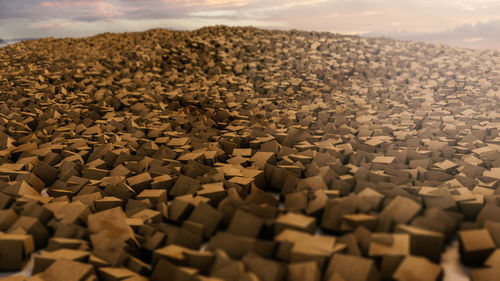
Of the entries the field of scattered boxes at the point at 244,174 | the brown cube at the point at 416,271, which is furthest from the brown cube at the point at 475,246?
the brown cube at the point at 416,271

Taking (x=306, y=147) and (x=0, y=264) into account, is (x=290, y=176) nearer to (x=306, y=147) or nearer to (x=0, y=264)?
(x=306, y=147)

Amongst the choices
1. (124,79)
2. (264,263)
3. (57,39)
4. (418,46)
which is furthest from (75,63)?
(418,46)

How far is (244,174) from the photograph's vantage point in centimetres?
156

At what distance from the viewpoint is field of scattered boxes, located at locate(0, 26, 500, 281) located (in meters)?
0.96

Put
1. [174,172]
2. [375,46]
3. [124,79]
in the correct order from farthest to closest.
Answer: [375,46], [124,79], [174,172]

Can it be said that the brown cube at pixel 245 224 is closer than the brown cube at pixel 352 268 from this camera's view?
No

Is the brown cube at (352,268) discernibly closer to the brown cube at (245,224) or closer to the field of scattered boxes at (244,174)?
the field of scattered boxes at (244,174)

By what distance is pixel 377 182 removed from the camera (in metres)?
1.47

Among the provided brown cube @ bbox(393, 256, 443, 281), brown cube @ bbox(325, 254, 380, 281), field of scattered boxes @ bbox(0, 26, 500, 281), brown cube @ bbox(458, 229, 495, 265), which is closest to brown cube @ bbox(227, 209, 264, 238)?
field of scattered boxes @ bbox(0, 26, 500, 281)

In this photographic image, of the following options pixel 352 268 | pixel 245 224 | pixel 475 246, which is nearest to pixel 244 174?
pixel 245 224

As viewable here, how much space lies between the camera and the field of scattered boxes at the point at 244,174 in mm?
963

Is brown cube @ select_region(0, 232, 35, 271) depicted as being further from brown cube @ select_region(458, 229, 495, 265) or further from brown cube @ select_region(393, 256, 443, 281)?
brown cube @ select_region(458, 229, 495, 265)

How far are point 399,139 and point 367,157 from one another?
0.55 m

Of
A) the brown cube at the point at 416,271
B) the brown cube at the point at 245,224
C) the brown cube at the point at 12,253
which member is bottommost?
the brown cube at the point at 12,253
